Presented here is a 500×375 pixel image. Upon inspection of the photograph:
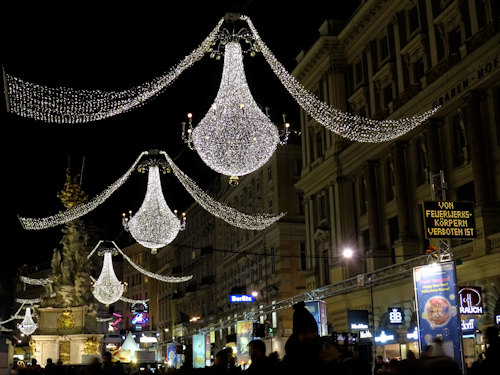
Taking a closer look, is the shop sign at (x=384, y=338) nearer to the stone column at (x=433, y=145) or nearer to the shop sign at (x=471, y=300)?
the stone column at (x=433, y=145)

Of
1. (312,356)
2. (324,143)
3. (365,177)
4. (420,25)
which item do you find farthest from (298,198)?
(312,356)

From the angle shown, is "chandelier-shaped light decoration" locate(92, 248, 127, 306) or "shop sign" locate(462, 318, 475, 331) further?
"chandelier-shaped light decoration" locate(92, 248, 127, 306)

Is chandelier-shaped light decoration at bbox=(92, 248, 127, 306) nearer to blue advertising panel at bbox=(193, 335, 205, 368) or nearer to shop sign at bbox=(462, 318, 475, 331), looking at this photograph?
blue advertising panel at bbox=(193, 335, 205, 368)

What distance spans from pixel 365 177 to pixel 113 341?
3374 centimetres

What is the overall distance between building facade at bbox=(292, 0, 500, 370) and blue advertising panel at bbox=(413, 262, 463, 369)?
366cm

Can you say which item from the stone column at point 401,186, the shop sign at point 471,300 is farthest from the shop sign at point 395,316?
the shop sign at point 471,300

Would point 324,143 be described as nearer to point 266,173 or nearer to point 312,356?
point 266,173

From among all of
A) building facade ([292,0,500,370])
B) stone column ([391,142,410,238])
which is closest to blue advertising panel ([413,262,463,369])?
building facade ([292,0,500,370])

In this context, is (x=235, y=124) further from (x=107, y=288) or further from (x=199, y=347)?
(x=107, y=288)

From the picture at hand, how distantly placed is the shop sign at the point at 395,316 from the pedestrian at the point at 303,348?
26024mm

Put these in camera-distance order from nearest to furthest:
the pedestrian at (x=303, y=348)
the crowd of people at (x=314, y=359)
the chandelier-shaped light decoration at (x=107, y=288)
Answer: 1. the crowd of people at (x=314, y=359)
2. the pedestrian at (x=303, y=348)
3. the chandelier-shaped light decoration at (x=107, y=288)

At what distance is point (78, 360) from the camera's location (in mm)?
41375

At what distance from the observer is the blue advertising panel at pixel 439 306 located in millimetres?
17219

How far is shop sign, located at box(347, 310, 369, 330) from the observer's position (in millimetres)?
32031
